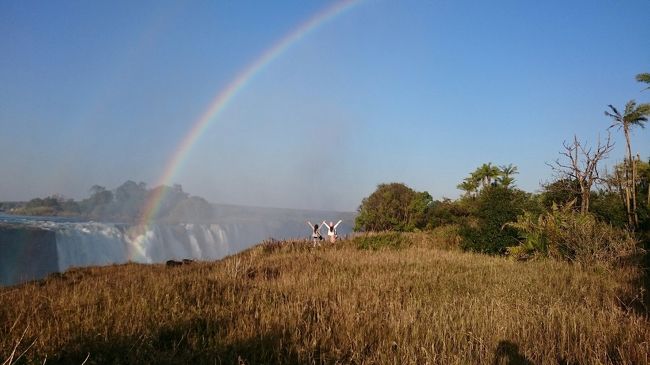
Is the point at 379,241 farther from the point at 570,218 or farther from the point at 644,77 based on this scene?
the point at 644,77

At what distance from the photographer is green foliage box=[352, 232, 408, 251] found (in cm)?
2164

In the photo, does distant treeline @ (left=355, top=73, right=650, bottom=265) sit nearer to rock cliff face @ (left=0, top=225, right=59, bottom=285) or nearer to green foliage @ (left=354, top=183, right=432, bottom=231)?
green foliage @ (left=354, top=183, right=432, bottom=231)

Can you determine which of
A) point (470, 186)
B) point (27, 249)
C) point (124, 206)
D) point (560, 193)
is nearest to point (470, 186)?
point (470, 186)

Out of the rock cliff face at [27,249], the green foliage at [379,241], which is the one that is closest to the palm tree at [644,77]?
the green foliage at [379,241]

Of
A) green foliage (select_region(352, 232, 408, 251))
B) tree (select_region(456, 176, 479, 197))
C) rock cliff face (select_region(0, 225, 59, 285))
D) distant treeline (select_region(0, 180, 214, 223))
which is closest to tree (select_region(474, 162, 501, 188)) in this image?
tree (select_region(456, 176, 479, 197))

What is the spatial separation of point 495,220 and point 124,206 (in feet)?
467

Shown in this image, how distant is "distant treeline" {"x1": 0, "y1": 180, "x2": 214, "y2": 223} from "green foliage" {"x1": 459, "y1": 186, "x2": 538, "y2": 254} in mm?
109135

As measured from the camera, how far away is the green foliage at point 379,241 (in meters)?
21.6

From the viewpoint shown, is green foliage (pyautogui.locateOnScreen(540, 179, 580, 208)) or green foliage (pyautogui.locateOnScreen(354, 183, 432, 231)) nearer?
green foliage (pyautogui.locateOnScreen(540, 179, 580, 208))

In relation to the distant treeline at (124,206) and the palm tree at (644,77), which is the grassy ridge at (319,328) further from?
the distant treeline at (124,206)

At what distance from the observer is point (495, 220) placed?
17.2 metres

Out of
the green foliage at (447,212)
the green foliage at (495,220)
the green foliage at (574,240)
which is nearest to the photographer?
the green foliage at (574,240)

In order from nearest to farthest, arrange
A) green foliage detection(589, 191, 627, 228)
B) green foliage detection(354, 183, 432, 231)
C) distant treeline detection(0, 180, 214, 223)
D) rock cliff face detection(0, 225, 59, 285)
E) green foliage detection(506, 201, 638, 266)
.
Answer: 1. green foliage detection(506, 201, 638, 266)
2. green foliage detection(589, 191, 627, 228)
3. green foliage detection(354, 183, 432, 231)
4. rock cliff face detection(0, 225, 59, 285)
5. distant treeline detection(0, 180, 214, 223)

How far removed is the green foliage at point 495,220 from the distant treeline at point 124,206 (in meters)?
109
